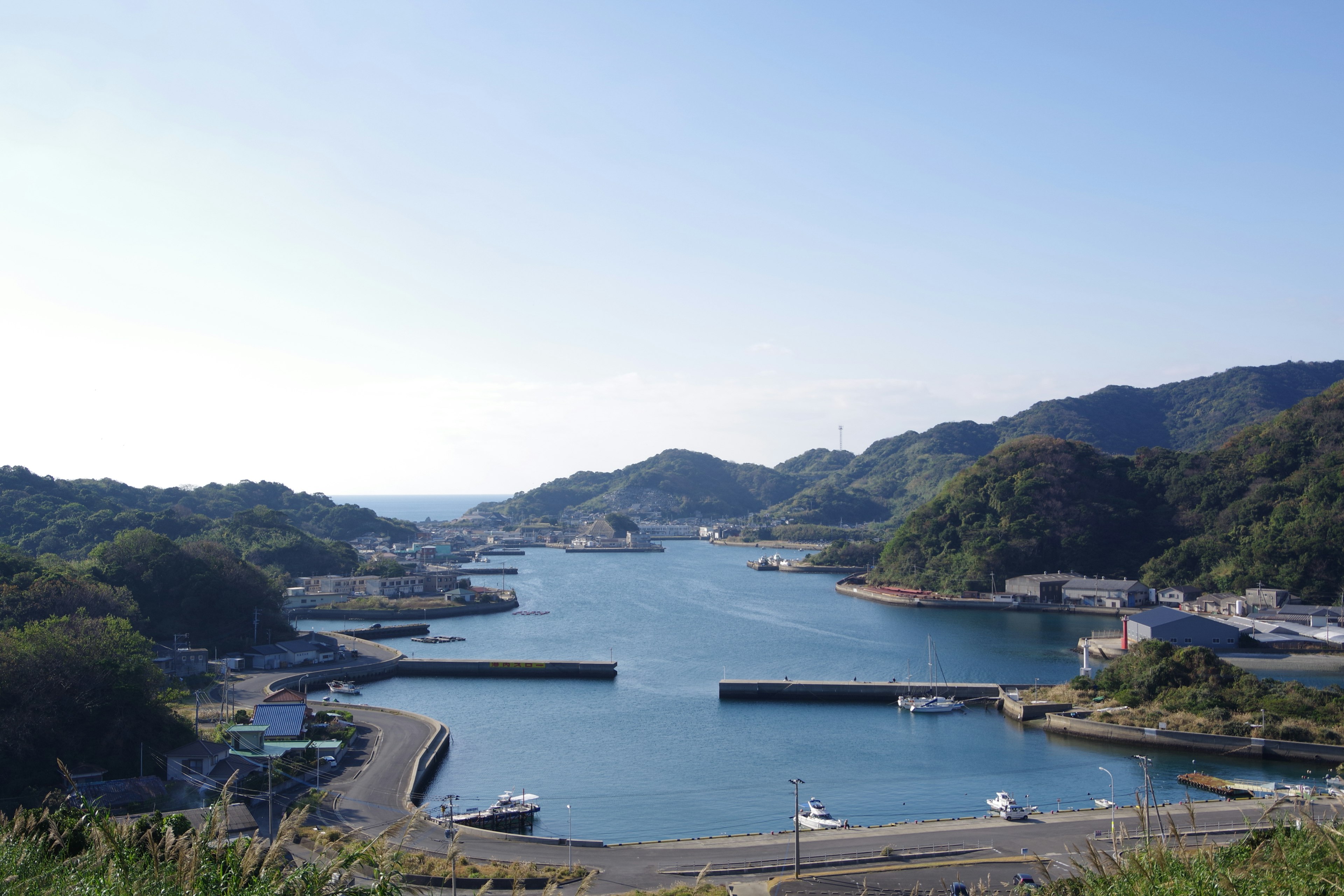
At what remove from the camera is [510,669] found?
32.1 metres

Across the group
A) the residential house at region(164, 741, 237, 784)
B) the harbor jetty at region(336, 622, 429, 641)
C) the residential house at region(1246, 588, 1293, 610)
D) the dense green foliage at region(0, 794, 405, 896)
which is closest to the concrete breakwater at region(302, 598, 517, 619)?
the harbor jetty at region(336, 622, 429, 641)

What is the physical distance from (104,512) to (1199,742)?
54208 millimetres

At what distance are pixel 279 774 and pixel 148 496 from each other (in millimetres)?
65702

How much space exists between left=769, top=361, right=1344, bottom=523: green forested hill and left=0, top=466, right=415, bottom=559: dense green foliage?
59.8m

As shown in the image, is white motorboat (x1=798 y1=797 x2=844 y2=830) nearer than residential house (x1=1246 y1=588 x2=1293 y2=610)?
Yes

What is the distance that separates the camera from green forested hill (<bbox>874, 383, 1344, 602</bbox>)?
45438 millimetres

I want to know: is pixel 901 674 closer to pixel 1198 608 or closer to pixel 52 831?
pixel 1198 608

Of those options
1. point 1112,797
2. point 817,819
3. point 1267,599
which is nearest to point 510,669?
point 817,819

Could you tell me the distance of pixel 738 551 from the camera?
98.7 m

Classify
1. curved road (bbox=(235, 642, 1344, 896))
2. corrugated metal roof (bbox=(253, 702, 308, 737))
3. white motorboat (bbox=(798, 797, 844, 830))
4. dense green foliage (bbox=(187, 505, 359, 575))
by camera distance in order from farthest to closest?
1. dense green foliage (bbox=(187, 505, 359, 575))
2. corrugated metal roof (bbox=(253, 702, 308, 737))
3. white motorboat (bbox=(798, 797, 844, 830))
4. curved road (bbox=(235, 642, 1344, 896))

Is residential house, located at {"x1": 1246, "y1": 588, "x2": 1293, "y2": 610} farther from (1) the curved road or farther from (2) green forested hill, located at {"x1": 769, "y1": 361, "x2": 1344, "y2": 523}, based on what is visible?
(2) green forested hill, located at {"x1": 769, "y1": 361, "x2": 1344, "y2": 523}

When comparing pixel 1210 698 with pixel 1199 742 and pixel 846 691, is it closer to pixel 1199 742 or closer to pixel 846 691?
pixel 1199 742

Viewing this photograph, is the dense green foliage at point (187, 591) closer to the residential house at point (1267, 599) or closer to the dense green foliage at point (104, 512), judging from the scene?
the dense green foliage at point (104, 512)

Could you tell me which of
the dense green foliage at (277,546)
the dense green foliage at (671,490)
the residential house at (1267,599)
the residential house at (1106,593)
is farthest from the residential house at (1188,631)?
the dense green foliage at (671,490)
